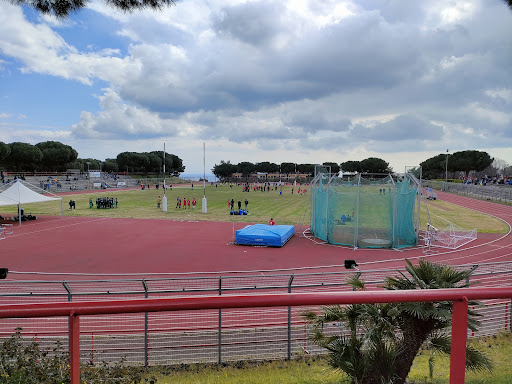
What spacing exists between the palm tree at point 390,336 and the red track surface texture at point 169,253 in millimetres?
11776

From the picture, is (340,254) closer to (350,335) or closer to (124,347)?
(124,347)

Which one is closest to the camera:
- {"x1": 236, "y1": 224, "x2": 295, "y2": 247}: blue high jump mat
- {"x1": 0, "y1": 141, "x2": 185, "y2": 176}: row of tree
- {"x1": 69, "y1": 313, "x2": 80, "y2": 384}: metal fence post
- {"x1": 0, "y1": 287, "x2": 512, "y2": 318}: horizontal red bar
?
{"x1": 0, "y1": 287, "x2": 512, "y2": 318}: horizontal red bar

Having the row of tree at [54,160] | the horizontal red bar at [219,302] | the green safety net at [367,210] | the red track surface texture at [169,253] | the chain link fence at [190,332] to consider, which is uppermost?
the row of tree at [54,160]

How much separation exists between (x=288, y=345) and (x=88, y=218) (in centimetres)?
3194

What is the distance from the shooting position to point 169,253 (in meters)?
20.4

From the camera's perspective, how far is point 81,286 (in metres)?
13.5

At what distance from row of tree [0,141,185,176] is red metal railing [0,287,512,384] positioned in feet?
345

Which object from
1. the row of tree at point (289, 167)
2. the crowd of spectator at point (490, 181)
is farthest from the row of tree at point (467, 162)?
the row of tree at point (289, 167)

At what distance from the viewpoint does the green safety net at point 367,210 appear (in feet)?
70.4

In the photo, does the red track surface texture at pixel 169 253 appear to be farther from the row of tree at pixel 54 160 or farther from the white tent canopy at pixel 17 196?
the row of tree at pixel 54 160

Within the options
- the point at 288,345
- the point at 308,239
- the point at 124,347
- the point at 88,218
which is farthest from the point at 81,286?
the point at 88,218

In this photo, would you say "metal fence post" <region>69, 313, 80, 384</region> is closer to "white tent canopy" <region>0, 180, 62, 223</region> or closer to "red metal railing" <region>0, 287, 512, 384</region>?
A: "red metal railing" <region>0, 287, 512, 384</region>

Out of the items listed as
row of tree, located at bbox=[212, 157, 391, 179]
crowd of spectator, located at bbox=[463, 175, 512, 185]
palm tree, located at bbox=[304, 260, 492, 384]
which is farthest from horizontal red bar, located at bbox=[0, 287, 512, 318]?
row of tree, located at bbox=[212, 157, 391, 179]

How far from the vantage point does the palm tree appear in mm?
3902
